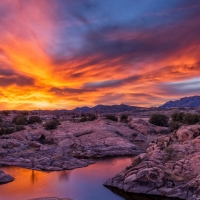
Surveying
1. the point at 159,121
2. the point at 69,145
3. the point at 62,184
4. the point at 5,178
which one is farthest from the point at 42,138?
the point at 159,121

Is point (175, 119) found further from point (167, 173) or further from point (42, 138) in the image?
point (167, 173)

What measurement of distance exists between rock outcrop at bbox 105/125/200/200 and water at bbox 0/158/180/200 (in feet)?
4.90

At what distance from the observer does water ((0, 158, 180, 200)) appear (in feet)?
102

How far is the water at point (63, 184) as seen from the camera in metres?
31.2

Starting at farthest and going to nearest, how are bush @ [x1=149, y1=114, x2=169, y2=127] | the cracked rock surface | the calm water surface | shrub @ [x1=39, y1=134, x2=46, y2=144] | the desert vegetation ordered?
bush @ [x1=149, y1=114, x2=169, y2=127] < the desert vegetation < shrub @ [x1=39, y1=134, x2=46, y2=144] < the cracked rock surface < the calm water surface

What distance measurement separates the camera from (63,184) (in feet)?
117

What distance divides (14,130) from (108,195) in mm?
44653

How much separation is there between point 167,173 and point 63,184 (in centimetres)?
1261

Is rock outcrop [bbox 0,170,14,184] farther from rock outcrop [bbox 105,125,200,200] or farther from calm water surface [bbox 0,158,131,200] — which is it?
rock outcrop [bbox 105,125,200,200]

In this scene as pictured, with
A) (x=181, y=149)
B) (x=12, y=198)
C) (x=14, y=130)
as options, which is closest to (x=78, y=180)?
(x=12, y=198)

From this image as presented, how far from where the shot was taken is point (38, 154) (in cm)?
4944

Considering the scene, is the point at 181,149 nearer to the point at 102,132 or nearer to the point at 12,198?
the point at 12,198

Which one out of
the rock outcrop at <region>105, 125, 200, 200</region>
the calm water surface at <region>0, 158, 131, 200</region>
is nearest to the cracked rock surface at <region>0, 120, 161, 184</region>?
the calm water surface at <region>0, 158, 131, 200</region>

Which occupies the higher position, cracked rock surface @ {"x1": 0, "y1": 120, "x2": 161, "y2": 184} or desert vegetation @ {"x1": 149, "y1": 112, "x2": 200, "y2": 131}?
desert vegetation @ {"x1": 149, "y1": 112, "x2": 200, "y2": 131}
